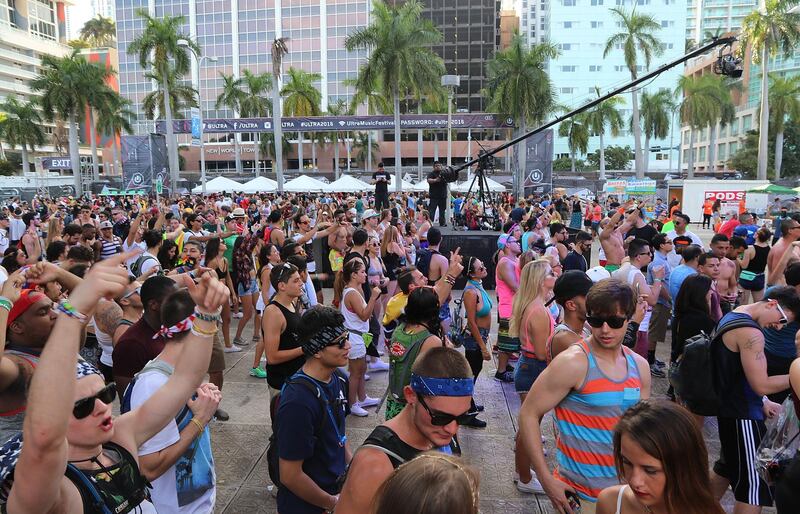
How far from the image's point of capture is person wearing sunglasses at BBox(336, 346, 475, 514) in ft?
6.51

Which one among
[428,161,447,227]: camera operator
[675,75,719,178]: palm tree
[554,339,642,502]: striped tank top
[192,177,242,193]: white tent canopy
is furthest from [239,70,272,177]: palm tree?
[554,339,642,502]: striped tank top

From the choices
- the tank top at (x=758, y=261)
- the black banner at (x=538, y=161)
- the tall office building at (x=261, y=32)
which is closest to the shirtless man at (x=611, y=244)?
the tank top at (x=758, y=261)

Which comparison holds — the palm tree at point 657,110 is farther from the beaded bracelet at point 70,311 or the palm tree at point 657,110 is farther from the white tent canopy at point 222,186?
the beaded bracelet at point 70,311

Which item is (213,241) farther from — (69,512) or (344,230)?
(69,512)

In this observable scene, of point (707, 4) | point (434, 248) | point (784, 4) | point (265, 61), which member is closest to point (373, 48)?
point (784, 4)

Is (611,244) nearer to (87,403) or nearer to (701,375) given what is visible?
(701,375)

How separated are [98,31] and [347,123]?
89.2 m

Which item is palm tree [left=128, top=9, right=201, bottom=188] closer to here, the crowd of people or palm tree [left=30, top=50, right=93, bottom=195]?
palm tree [left=30, top=50, right=93, bottom=195]

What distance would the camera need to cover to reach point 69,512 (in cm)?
165

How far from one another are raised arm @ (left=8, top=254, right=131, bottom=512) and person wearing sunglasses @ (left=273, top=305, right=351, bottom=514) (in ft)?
3.87

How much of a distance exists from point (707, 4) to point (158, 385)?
492 feet

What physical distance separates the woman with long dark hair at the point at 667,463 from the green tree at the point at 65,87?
52.5 meters

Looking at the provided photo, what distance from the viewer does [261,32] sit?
7462cm

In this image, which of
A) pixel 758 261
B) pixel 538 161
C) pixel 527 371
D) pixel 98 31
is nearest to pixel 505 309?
pixel 527 371
